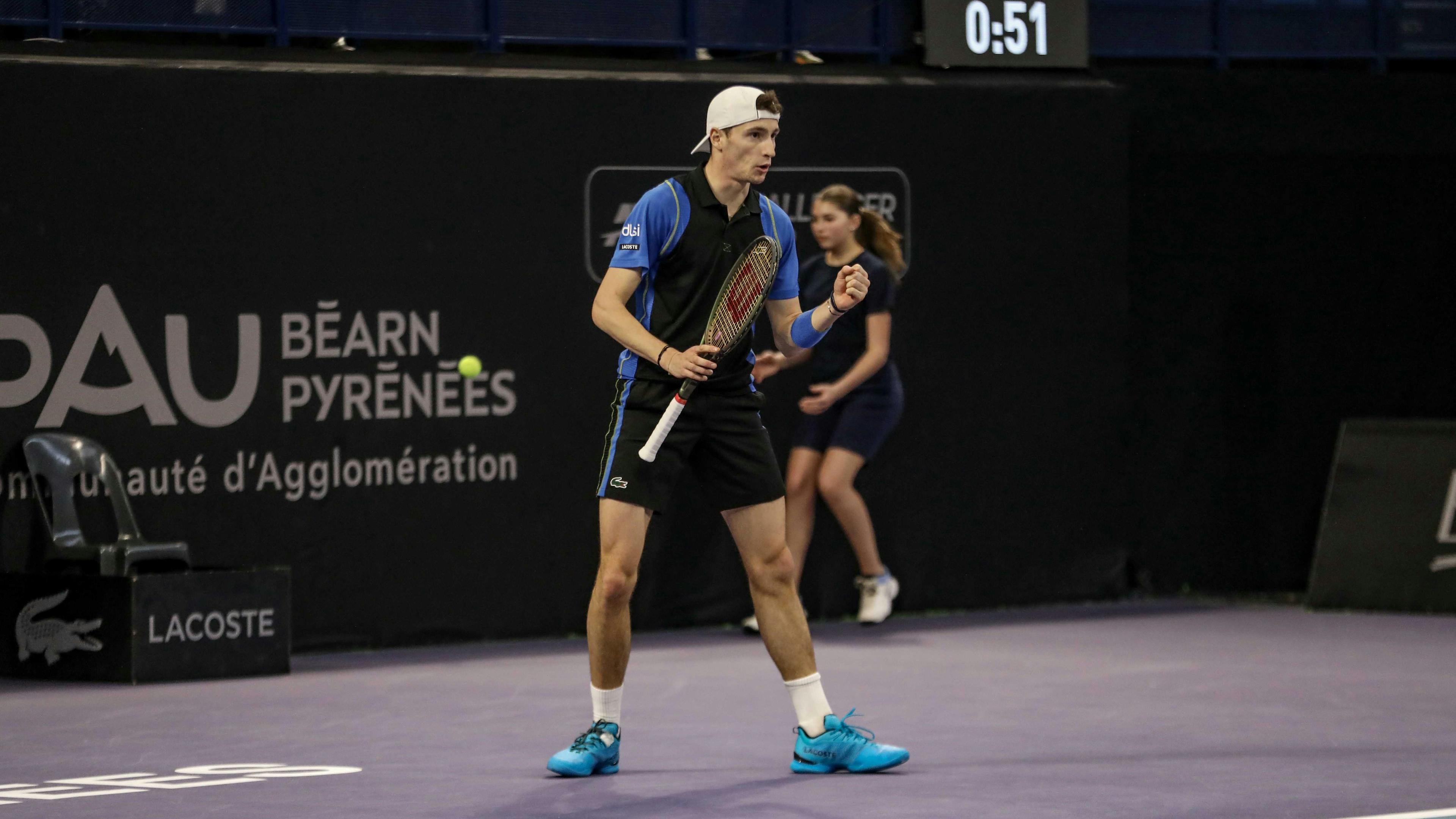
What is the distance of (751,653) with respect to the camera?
9.31 metres

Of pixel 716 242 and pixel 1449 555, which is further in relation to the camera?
pixel 1449 555

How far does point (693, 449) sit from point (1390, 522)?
517 cm

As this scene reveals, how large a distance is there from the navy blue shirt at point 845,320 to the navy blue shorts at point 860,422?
44mm

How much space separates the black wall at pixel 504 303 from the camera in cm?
888

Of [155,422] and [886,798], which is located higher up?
[155,422]

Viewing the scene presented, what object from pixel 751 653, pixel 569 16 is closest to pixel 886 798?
pixel 751 653

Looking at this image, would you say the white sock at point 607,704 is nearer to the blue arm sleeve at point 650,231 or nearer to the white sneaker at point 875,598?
the blue arm sleeve at point 650,231

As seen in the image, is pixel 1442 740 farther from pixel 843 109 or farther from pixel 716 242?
pixel 843 109

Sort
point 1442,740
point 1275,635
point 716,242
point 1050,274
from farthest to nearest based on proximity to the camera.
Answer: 1. point 1050,274
2. point 1275,635
3. point 1442,740
4. point 716,242

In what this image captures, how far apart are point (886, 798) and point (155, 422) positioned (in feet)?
13.5

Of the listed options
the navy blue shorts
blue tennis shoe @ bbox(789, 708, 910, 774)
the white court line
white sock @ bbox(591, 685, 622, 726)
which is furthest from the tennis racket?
the navy blue shorts

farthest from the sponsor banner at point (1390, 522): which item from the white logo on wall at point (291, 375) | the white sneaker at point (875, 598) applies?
the white logo on wall at point (291, 375)

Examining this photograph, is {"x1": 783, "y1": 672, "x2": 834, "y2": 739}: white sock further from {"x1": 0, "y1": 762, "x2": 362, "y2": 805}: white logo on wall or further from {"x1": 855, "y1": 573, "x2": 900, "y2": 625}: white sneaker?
{"x1": 855, "y1": 573, "x2": 900, "y2": 625}: white sneaker

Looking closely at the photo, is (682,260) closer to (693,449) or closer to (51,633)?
(693,449)
